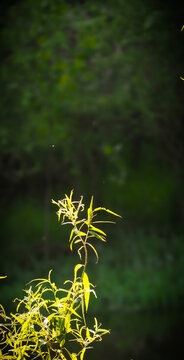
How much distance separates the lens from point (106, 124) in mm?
6684

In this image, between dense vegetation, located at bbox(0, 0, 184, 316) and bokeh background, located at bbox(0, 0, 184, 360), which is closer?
bokeh background, located at bbox(0, 0, 184, 360)

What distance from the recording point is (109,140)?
21.6ft

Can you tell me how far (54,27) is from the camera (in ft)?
19.5

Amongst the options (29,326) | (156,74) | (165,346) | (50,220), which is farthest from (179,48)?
(29,326)

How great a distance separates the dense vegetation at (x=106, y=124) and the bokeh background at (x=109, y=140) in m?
0.02

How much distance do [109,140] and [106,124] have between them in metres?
0.25

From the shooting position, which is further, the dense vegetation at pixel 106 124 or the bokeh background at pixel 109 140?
the dense vegetation at pixel 106 124

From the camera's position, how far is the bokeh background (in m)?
5.20

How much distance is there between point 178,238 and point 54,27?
119 inches

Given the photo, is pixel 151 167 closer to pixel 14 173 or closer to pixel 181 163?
pixel 181 163

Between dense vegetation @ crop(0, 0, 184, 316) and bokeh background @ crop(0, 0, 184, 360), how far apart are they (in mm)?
16

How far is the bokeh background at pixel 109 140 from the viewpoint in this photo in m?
5.20

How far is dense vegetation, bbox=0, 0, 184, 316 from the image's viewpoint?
18.0 ft

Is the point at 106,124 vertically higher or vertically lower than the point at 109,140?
higher
